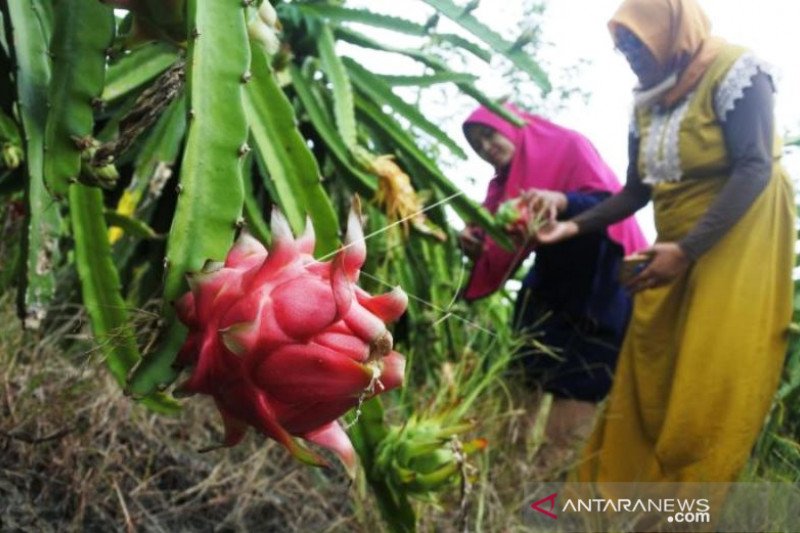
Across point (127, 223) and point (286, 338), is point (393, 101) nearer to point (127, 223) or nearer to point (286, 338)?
point (127, 223)

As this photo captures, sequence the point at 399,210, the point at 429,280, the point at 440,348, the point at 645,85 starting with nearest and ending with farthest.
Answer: the point at 399,210
the point at 645,85
the point at 429,280
the point at 440,348

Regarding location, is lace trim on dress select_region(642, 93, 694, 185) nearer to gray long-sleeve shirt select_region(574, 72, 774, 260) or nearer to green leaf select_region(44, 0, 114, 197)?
gray long-sleeve shirt select_region(574, 72, 774, 260)

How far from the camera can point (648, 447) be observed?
1645mm

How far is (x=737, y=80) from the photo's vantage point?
4.67 feet

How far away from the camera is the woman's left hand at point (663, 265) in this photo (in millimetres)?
1494

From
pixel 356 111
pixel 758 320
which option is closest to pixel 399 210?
pixel 356 111

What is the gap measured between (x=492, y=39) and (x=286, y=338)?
3.10 ft

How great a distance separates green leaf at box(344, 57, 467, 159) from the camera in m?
1.64

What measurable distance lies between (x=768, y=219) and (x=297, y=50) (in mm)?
861

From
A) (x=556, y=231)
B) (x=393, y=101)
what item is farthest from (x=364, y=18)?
(x=556, y=231)

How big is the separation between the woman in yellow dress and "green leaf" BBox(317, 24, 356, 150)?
19.9 inches

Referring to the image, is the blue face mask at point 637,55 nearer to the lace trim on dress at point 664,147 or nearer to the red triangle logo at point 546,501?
the lace trim on dress at point 664,147

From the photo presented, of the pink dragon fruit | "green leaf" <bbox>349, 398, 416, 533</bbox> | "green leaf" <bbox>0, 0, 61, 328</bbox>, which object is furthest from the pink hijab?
the pink dragon fruit

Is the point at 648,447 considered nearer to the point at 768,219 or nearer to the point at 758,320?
Answer: the point at 758,320
